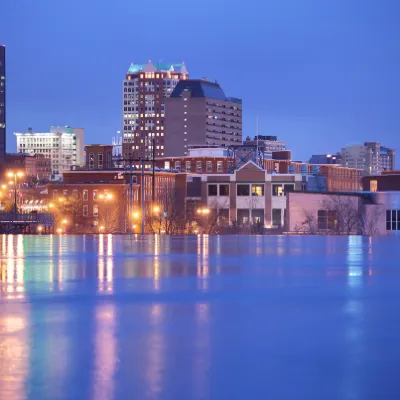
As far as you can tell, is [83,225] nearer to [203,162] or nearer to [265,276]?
[203,162]

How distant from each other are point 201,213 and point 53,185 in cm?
2660

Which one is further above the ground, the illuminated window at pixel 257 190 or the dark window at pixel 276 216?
the illuminated window at pixel 257 190

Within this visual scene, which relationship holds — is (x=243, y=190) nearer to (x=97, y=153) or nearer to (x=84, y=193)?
(x=84, y=193)

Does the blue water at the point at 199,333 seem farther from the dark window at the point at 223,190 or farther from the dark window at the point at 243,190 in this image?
the dark window at the point at 223,190

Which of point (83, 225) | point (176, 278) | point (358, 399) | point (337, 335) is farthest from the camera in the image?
point (83, 225)

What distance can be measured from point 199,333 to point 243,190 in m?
113

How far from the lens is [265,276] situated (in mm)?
14891

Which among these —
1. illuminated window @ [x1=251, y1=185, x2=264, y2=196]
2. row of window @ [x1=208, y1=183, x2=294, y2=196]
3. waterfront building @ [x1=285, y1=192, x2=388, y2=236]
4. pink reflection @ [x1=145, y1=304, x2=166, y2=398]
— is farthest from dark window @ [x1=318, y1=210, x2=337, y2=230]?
pink reflection @ [x1=145, y1=304, x2=166, y2=398]

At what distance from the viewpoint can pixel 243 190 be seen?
401 feet

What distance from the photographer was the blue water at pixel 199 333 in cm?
692

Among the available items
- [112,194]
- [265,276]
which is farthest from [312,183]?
[265,276]

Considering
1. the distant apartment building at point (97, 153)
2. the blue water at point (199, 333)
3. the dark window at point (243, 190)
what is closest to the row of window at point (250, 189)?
the dark window at point (243, 190)

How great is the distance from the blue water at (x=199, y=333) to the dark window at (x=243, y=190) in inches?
4164

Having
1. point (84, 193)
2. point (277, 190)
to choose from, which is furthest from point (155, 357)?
point (84, 193)
